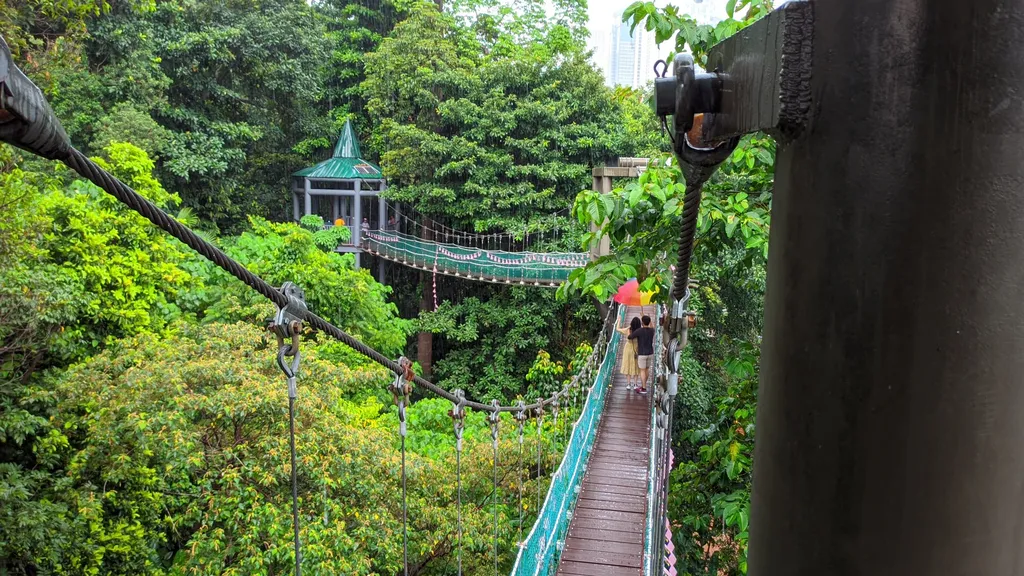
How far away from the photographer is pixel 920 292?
1.30 ft

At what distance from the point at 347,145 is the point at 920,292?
14039 millimetres

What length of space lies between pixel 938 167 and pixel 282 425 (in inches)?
182

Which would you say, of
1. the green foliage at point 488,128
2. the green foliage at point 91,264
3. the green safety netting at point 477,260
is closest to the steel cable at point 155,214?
the green foliage at point 91,264

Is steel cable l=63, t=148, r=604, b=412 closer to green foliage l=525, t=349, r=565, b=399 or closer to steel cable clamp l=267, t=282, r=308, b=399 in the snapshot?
steel cable clamp l=267, t=282, r=308, b=399

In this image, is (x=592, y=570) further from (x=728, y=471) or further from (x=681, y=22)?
(x=681, y=22)

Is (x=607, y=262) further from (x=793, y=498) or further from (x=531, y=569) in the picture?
(x=793, y=498)

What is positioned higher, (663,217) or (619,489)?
(663,217)

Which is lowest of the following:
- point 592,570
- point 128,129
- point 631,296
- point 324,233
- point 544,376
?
point 544,376

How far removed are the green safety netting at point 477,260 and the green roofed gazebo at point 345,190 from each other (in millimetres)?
695

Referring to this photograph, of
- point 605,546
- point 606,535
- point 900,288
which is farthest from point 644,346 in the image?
point 900,288

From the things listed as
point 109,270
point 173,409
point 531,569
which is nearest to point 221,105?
point 109,270

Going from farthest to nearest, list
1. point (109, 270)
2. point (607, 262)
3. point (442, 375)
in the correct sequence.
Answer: point (442, 375) < point (109, 270) < point (607, 262)

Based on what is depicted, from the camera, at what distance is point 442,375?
12.1 metres

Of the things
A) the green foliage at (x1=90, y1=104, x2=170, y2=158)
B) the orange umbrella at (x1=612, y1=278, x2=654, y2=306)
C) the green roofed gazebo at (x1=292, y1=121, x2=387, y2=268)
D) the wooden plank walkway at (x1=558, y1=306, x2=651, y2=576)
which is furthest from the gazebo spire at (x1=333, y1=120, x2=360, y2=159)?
the wooden plank walkway at (x1=558, y1=306, x2=651, y2=576)
